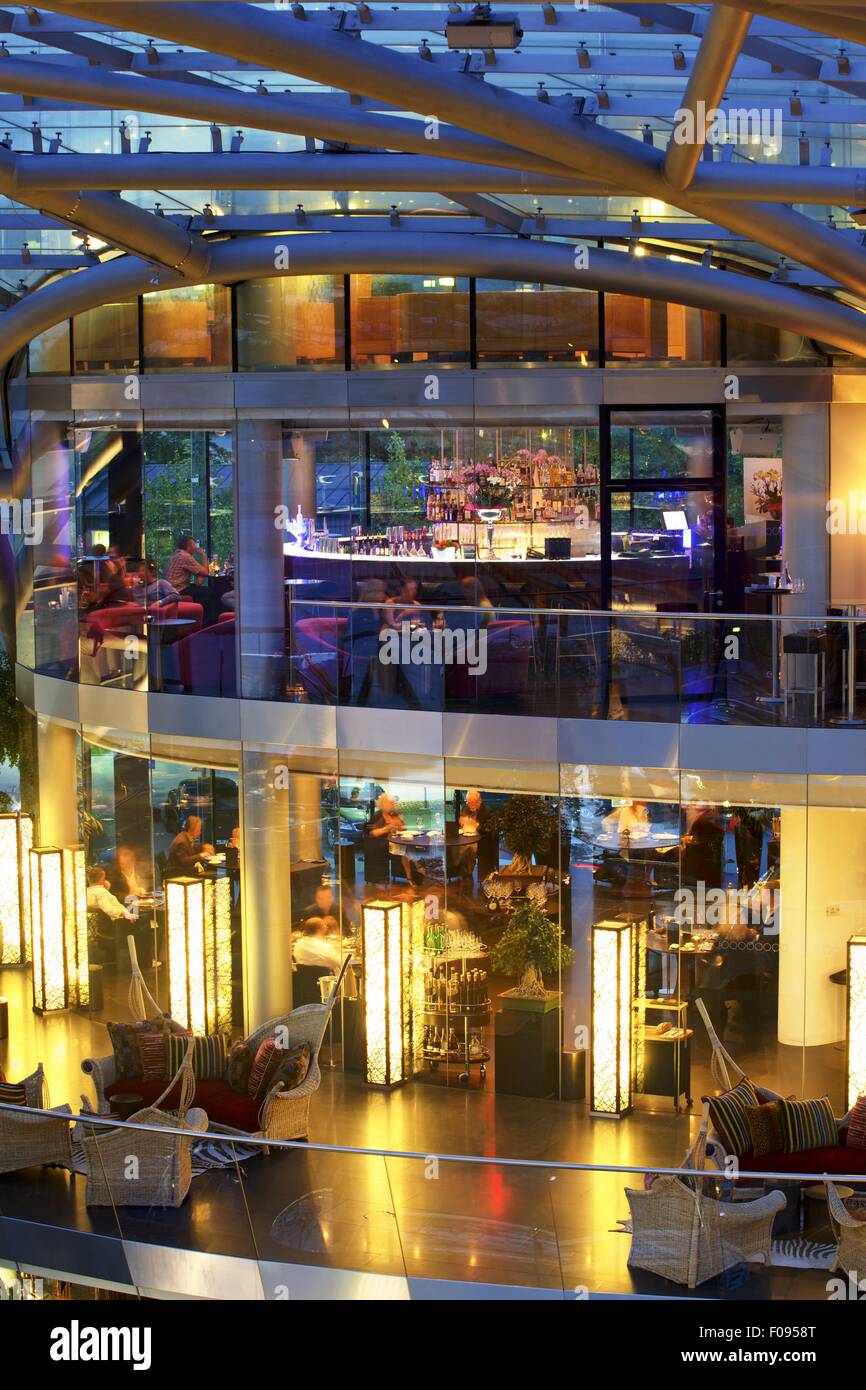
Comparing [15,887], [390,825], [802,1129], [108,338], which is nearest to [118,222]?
[390,825]

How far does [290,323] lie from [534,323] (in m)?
2.77

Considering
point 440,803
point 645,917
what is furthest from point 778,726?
point 440,803

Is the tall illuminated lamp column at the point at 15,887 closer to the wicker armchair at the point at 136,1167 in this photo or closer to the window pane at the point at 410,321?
the window pane at the point at 410,321

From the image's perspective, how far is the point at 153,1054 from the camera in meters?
16.0

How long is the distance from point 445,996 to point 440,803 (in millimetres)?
1839

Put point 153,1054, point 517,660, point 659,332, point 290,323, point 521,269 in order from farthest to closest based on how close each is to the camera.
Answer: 1. point 290,323
2. point 659,332
3. point 521,269
4. point 517,660
5. point 153,1054

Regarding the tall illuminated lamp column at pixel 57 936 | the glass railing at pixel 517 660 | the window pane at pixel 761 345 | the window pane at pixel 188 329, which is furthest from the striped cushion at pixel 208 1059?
the window pane at pixel 761 345

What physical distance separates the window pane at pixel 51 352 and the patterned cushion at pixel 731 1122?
1259 cm

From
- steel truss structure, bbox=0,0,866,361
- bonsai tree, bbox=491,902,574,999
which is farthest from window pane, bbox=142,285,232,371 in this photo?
bonsai tree, bbox=491,902,574,999

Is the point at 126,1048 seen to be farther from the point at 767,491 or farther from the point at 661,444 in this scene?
the point at 767,491

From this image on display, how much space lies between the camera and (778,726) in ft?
51.6

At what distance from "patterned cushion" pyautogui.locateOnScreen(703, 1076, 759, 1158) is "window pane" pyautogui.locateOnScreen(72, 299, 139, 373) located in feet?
38.1

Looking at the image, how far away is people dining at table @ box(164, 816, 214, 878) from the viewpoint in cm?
1989
